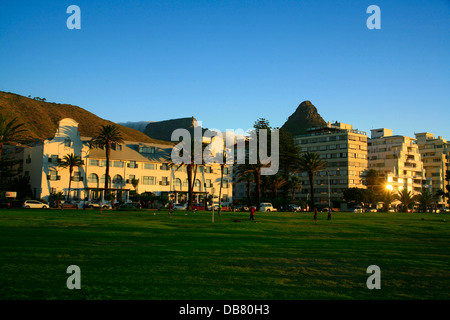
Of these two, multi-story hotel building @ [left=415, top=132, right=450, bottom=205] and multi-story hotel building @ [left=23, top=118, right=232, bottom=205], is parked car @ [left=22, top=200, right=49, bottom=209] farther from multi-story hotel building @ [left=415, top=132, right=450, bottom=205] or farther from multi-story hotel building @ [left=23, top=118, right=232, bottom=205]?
multi-story hotel building @ [left=415, top=132, right=450, bottom=205]

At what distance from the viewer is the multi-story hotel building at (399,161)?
146 metres

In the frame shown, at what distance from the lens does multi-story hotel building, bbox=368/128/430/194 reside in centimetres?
14625

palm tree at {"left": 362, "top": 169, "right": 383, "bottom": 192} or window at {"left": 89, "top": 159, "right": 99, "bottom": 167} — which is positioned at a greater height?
window at {"left": 89, "top": 159, "right": 99, "bottom": 167}

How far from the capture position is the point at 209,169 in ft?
341

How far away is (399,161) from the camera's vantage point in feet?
480

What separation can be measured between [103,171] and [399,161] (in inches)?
4097

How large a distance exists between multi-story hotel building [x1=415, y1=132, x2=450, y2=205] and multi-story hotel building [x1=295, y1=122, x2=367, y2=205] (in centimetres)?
3480

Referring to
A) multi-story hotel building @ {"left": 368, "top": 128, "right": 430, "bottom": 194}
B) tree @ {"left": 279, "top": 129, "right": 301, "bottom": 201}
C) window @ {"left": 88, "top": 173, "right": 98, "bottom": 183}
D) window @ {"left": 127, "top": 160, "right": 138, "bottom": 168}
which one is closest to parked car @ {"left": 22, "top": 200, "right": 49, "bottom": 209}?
window @ {"left": 88, "top": 173, "right": 98, "bottom": 183}

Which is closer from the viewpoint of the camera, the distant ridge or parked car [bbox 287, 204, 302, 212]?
parked car [bbox 287, 204, 302, 212]

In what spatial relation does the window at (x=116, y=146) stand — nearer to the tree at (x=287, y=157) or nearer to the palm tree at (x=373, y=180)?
the tree at (x=287, y=157)

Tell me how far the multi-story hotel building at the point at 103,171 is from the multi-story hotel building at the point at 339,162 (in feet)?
165

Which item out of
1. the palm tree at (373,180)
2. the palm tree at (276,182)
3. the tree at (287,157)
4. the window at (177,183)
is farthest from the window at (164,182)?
the palm tree at (373,180)
